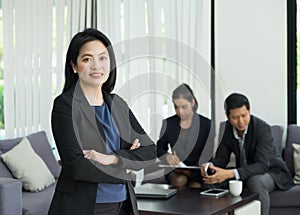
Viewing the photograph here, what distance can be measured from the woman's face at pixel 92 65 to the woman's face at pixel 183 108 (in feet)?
8.03

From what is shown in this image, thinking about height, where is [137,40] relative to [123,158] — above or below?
above

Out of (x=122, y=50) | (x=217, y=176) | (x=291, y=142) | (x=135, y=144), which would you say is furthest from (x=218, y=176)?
(x=135, y=144)

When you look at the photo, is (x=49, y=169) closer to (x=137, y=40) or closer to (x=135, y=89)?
(x=135, y=89)

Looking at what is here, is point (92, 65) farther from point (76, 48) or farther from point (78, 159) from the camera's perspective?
point (78, 159)

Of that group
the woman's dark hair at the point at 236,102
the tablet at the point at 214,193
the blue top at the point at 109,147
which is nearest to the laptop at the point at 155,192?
the tablet at the point at 214,193

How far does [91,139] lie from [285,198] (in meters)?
2.61

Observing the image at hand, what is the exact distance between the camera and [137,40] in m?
5.82

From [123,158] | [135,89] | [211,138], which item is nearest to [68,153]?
[123,158]

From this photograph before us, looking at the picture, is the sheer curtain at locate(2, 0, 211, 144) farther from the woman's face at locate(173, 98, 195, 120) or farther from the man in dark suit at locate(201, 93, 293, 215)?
the man in dark suit at locate(201, 93, 293, 215)

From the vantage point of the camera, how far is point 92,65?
217 centimetres

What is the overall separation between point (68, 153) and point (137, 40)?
3.75 meters

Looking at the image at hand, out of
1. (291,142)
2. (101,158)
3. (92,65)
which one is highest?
(92,65)

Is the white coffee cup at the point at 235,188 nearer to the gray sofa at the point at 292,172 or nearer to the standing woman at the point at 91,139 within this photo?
the gray sofa at the point at 292,172

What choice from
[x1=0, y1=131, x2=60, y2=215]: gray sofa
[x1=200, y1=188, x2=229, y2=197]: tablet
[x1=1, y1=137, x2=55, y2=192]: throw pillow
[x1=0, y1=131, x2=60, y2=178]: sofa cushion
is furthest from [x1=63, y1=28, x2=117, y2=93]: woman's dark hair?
[x1=0, y1=131, x2=60, y2=178]: sofa cushion
